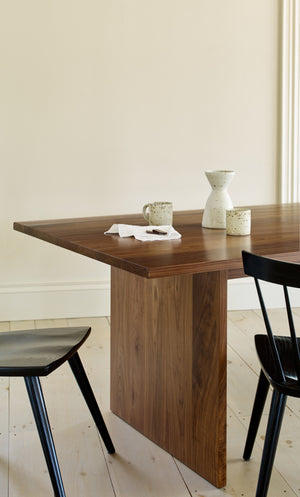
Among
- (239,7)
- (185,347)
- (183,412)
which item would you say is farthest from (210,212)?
(239,7)

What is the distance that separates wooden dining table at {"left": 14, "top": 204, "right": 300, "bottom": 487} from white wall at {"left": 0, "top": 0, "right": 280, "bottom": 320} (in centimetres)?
126

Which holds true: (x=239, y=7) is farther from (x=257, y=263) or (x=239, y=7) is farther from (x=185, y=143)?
(x=257, y=263)

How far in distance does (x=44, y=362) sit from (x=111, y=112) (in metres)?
2.27

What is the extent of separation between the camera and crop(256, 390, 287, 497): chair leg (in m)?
1.65

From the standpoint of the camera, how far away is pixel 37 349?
1788 mm

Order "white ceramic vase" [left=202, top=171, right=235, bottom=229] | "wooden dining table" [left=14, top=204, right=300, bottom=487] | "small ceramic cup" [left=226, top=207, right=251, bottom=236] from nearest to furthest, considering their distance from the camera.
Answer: "wooden dining table" [left=14, top=204, right=300, bottom=487], "small ceramic cup" [left=226, top=207, right=251, bottom=236], "white ceramic vase" [left=202, top=171, right=235, bottom=229]

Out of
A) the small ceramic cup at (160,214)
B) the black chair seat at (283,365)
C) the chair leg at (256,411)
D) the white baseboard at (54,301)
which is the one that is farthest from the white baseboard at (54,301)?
the black chair seat at (283,365)

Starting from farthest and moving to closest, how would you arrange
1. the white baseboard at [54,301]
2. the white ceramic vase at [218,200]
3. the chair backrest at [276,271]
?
the white baseboard at [54,301], the white ceramic vase at [218,200], the chair backrest at [276,271]

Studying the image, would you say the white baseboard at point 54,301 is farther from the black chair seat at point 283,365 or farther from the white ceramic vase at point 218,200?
the black chair seat at point 283,365

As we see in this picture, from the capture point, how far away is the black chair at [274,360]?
1.46m

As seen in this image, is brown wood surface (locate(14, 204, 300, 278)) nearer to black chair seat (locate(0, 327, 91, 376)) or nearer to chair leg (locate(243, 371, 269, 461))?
black chair seat (locate(0, 327, 91, 376))

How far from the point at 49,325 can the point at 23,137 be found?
1057 mm

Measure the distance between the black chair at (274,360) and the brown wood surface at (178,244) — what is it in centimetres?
12

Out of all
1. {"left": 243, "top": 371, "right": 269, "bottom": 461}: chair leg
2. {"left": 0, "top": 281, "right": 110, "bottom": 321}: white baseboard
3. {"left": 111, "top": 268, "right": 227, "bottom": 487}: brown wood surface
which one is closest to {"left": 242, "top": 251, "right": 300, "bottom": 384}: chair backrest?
{"left": 111, "top": 268, "right": 227, "bottom": 487}: brown wood surface
